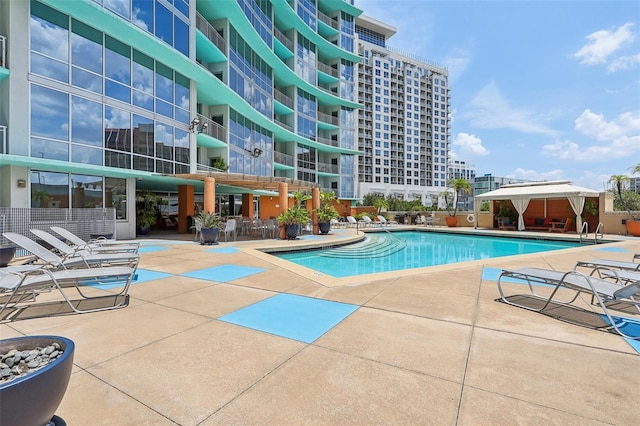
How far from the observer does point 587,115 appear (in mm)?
19906

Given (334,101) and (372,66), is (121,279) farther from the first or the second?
(372,66)

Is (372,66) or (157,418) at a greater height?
(372,66)

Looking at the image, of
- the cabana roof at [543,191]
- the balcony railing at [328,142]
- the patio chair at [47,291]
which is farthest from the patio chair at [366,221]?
the patio chair at [47,291]

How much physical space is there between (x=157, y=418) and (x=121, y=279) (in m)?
4.91

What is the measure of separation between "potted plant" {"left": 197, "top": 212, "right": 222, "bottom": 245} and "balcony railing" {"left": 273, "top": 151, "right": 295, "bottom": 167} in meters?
17.6

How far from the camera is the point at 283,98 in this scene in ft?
97.6

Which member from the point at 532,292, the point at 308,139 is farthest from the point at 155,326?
the point at 308,139

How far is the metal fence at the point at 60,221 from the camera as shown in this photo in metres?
9.68

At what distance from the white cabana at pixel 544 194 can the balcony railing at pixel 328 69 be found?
24.4 m

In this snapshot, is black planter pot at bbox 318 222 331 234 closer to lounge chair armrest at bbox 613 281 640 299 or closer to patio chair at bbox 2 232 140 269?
patio chair at bbox 2 232 140 269

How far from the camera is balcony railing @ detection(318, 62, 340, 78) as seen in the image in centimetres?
3616

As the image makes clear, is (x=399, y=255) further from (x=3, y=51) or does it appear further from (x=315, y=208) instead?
(x=3, y=51)

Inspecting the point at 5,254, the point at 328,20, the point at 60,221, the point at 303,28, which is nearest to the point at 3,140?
the point at 60,221

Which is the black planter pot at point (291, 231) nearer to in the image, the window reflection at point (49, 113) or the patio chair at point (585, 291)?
the window reflection at point (49, 113)
